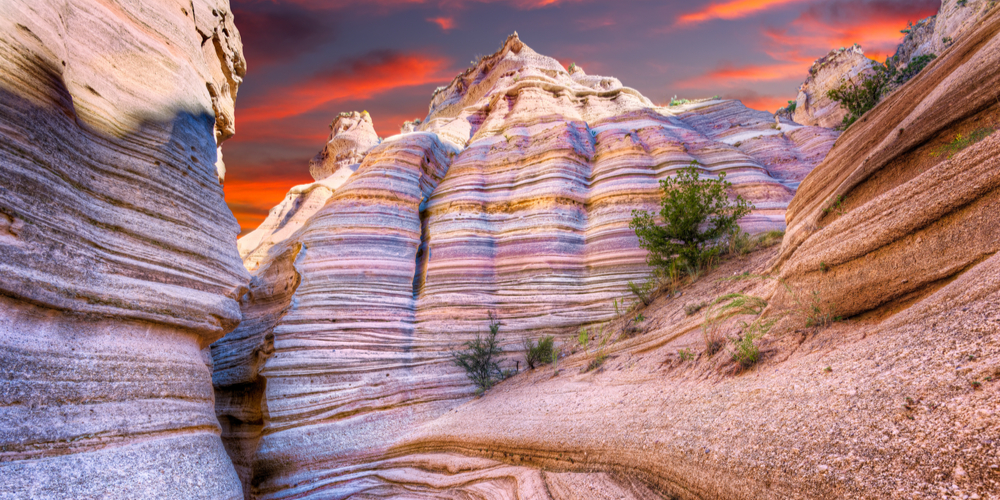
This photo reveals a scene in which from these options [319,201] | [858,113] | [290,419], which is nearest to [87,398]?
[290,419]

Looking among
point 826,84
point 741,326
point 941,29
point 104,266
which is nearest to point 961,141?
point 741,326

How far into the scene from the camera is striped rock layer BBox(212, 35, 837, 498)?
26.6 ft

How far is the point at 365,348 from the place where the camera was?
30.0ft

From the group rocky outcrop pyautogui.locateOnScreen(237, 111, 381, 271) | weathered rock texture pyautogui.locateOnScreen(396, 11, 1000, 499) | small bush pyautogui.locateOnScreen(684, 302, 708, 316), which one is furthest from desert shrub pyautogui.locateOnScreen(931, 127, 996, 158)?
rocky outcrop pyautogui.locateOnScreen(237, 111, 381, 271)

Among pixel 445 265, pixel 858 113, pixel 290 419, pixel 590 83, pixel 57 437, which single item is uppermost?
pixel 590 83

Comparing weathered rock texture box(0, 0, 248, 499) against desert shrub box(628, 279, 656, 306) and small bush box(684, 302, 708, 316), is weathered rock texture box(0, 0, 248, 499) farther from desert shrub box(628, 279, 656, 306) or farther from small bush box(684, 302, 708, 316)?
desert shrub box(628, 279, 656, 306)

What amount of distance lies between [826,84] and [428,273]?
32.4 meters

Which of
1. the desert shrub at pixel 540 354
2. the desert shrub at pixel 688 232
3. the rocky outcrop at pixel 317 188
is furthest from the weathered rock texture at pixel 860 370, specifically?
the rocky outcrop at pixel 317 188

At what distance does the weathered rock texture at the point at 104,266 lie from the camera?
390cm

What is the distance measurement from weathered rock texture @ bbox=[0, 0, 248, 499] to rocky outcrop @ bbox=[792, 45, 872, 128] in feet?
108

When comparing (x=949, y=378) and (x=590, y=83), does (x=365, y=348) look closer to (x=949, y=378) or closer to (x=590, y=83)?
(x=949, y=378)

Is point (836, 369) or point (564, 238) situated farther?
point (564, 238)

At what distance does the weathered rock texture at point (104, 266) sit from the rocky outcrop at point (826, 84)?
3292 cm

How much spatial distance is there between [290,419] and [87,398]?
4255mm
